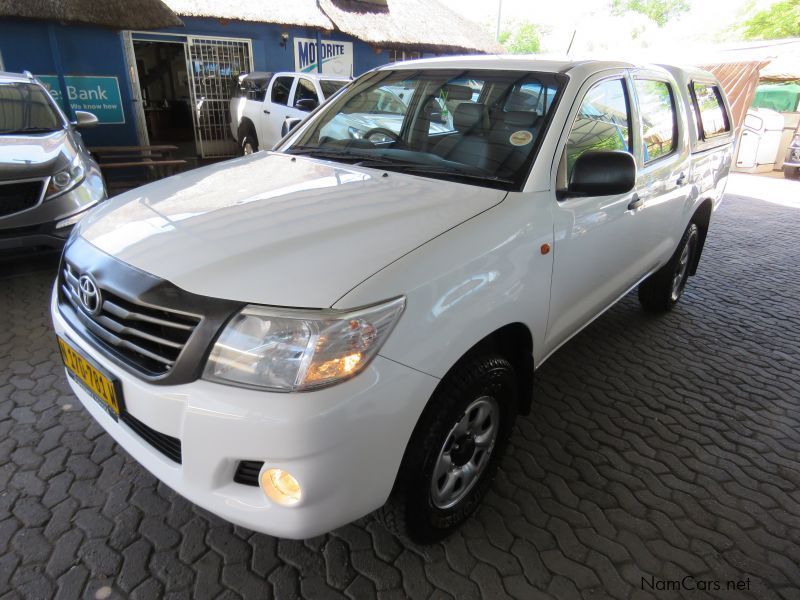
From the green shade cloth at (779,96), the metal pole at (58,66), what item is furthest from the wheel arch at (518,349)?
the green shade cloth at (779,96)

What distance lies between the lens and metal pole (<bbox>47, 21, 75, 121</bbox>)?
8.11 metres

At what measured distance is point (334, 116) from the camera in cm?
313

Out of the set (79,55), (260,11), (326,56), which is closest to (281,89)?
(260,11)

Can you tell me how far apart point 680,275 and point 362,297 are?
3956 millimetres

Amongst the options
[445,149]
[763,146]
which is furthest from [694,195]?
[763,146]

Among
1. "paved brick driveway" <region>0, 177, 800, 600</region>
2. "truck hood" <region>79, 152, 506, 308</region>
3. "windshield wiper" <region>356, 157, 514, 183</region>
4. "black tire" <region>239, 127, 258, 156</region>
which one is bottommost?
"paved brick driveway" <region>0, 177, 800, 600</region>

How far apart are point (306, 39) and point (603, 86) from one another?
11.4 m

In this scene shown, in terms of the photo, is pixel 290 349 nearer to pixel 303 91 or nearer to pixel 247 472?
pixel 247 472

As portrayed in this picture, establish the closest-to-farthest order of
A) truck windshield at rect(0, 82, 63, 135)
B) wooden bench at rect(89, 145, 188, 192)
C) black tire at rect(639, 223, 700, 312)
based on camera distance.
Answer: black tire at rect(639, 223, 700, 312)
truck windshield at rect(0, 82, 63, 135)
wooden bench at rect(89, 145, 188, 192)

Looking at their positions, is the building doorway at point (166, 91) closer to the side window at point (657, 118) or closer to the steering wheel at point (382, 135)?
the steering wheel at point (382, 135)

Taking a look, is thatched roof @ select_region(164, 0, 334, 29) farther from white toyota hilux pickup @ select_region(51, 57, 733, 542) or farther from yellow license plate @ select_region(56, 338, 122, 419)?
yellow license plate @ select_region(56, 338, 122, 419)

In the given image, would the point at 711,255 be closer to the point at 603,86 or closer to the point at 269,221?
the point at 603,86

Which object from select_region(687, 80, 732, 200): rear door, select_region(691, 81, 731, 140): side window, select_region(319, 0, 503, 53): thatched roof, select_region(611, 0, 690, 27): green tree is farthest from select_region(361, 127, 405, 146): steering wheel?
select_region(611, 0, 690, 27): green tree

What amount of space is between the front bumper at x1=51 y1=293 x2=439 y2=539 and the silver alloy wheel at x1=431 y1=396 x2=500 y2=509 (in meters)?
0.37
